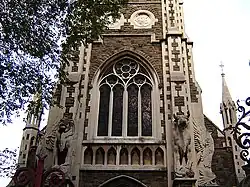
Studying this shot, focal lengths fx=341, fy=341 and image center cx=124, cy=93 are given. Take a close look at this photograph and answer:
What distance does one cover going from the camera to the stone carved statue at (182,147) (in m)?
10.6

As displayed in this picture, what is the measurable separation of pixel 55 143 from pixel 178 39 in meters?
6.74


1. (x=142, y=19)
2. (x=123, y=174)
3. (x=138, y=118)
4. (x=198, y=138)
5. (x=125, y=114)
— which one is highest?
(x=142, y=19)

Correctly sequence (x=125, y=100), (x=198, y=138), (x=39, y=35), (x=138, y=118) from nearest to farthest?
(x=39, y=35) → (x=198, y=138) → (x=138, y=118) → (x=125, y=100)

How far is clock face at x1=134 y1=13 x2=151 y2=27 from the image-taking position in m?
15.5

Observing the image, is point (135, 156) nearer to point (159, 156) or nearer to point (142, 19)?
point (159, 156)

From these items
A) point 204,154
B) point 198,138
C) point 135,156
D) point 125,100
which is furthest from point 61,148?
point 204,154

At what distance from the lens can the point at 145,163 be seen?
38.0 feet

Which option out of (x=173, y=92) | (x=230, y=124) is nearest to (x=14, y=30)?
(x=173, y=92)

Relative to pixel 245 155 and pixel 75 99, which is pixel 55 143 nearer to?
pixel 75 99

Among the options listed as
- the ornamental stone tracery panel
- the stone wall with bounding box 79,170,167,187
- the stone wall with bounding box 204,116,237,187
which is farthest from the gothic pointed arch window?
the stone wall with bounding box 204,116,237,187

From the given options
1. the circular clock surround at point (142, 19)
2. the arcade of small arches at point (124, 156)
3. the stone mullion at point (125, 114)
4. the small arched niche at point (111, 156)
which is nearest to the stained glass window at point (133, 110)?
the stone mullion at point (125, 114)

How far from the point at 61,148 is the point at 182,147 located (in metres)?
3.90

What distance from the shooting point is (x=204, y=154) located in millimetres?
12062

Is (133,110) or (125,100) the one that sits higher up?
(125,100)
